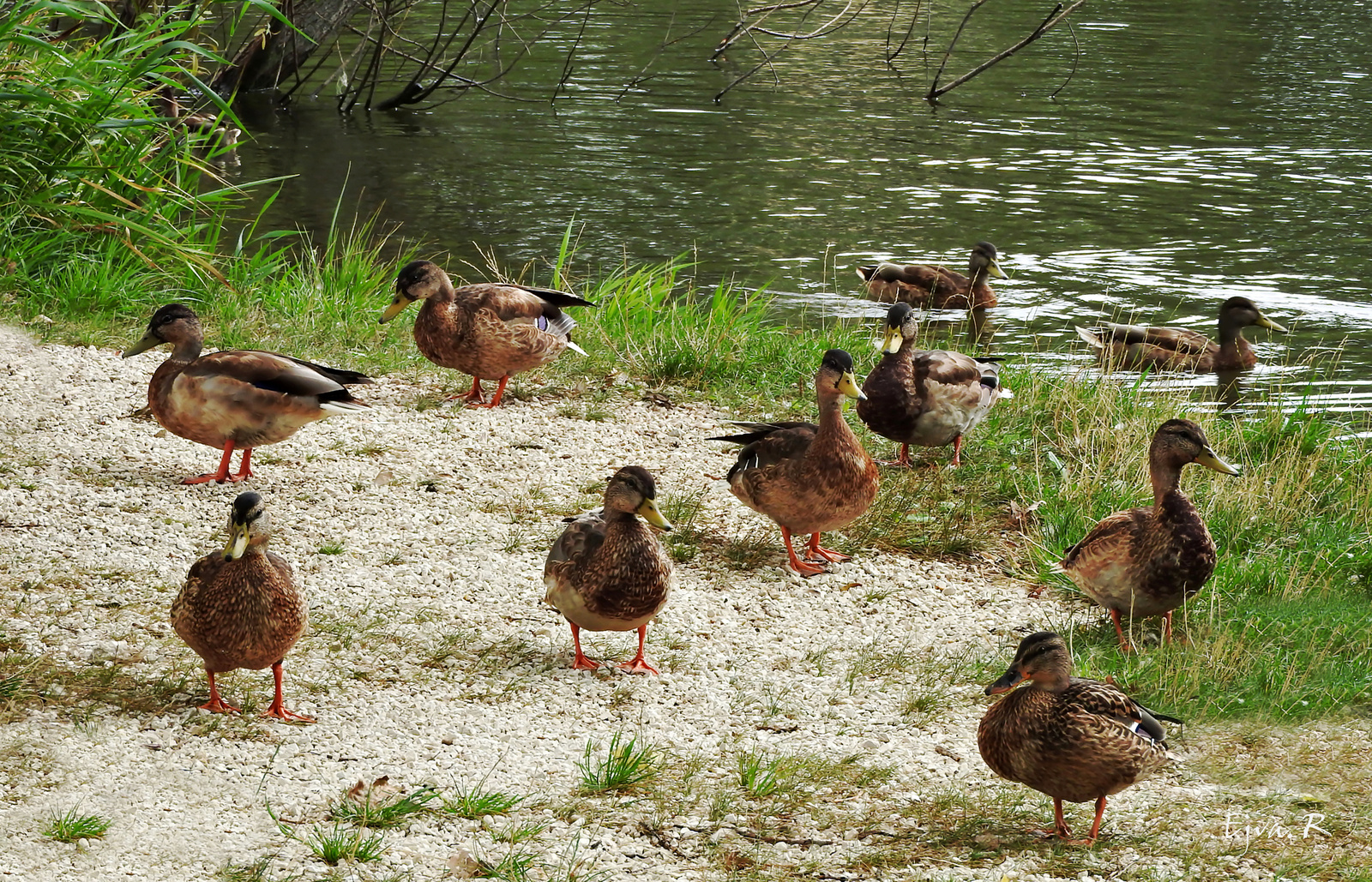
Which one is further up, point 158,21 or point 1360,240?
point 158,21

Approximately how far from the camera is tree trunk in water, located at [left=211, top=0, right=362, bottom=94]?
15.9m

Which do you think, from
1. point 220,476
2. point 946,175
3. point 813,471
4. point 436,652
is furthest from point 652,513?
point 946,175

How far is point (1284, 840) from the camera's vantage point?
4090 millimetres

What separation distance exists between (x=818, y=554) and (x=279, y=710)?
261cm

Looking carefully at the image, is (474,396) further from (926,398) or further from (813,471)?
(813,471)

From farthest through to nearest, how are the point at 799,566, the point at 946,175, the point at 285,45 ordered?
1. the point at 285,45
2. the point at 946,175
3. the point at 799,566

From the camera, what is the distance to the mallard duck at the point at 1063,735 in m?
3.99

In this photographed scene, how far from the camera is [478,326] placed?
7.57 meters

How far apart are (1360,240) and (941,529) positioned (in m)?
9.23

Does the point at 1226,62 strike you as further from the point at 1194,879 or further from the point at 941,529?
the point at 1194,879

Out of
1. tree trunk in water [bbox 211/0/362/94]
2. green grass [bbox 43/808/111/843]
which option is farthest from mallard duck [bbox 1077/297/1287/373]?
tree trunk in water [bbox 211/0/362/94]

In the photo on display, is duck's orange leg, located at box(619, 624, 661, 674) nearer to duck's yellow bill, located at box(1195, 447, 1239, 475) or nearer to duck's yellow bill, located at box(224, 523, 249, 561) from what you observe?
duck's yellow bill, located at box(224, 523, 249, 561)

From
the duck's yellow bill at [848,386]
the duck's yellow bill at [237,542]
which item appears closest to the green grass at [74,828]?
the duck's yellow bill at [237,542]

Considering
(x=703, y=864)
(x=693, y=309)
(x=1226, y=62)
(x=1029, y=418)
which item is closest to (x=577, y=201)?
(x=693, y=309)
